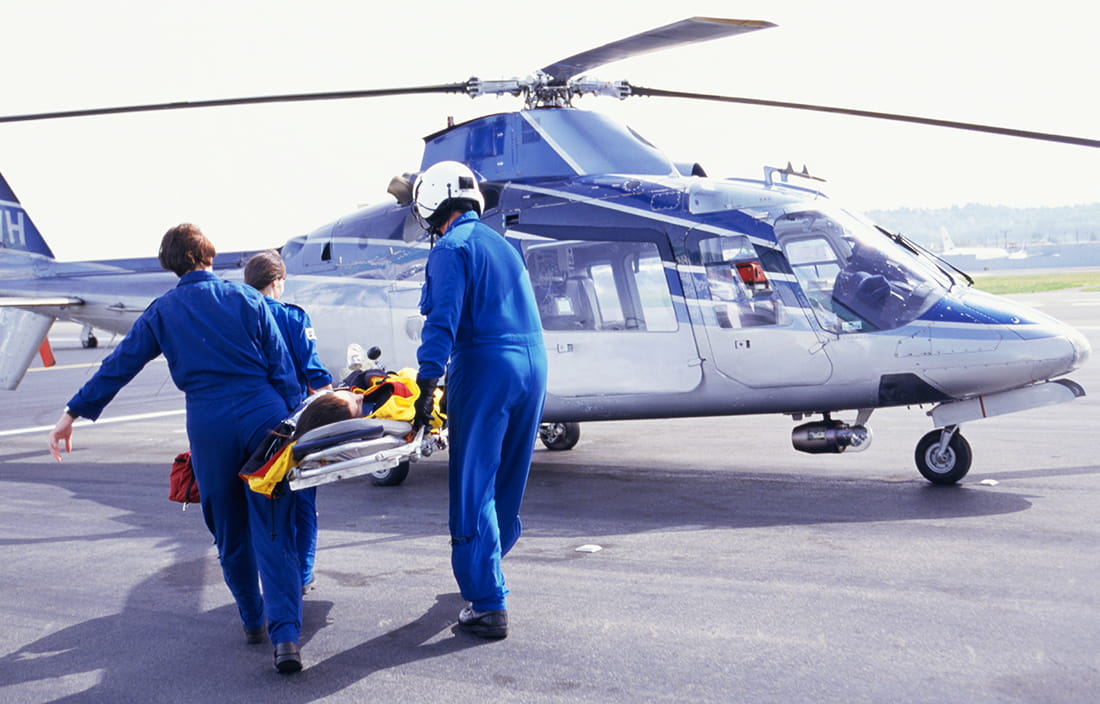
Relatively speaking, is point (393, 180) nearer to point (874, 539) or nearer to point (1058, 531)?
point (874, 539)

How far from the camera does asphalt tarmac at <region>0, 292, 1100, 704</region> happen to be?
161 inches

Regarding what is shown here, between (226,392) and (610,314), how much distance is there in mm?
4152

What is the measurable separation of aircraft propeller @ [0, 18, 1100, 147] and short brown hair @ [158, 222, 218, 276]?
370 cm

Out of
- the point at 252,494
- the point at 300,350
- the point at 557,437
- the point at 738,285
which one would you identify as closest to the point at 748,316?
the point at 738,285

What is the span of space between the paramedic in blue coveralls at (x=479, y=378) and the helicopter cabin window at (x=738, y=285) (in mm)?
3146

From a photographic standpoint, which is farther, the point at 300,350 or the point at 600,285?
the point at 600,285

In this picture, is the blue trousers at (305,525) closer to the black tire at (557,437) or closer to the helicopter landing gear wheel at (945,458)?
the helicopter landing gear wheel at (945,458)

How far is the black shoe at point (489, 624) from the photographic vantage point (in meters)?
4.61

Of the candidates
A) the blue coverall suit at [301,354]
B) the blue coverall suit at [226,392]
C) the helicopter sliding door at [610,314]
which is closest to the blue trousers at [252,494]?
the blue coverall suit at [226,392]

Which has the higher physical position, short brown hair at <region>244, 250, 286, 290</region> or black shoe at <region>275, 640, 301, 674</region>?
short brown hair at <region>244, 250, 286, 290</region>

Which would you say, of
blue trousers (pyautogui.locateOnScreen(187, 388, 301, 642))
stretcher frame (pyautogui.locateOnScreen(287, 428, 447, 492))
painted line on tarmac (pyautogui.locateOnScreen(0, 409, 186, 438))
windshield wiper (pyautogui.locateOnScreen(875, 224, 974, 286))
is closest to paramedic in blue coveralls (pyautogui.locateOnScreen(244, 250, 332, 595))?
blue trousers (pyautogui.locateOnScreen(187, 388, 301, 642))

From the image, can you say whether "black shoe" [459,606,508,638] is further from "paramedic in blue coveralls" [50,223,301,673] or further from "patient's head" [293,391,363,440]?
"patient's head" [293,391,363,440]

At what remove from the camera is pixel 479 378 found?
4680mm

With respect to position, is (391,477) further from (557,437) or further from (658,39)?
(658,39)
